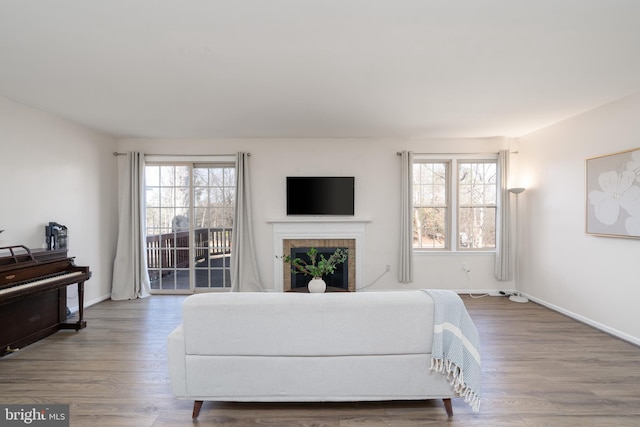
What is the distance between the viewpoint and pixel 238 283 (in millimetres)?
4816

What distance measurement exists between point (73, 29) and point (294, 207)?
3382mm

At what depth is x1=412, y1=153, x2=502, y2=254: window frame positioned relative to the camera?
4965 mm

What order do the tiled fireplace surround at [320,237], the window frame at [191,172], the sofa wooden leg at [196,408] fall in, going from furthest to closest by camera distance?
the window frame at [191,172], the tiled fireplace surround at [320,237], the sofa wooden leg at [196,408]

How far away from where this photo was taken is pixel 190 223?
5113 mm

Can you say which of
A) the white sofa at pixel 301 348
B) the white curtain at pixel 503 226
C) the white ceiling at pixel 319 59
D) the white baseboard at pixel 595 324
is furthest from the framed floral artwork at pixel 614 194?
the white sofa at pixel 301 348

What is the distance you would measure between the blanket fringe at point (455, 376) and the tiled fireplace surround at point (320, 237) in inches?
119

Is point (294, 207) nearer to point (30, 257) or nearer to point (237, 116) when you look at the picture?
point (237, 116)

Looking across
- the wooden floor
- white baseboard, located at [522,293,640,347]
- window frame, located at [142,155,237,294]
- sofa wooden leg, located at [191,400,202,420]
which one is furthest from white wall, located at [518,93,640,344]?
window frame, located at [142,155,237,294]

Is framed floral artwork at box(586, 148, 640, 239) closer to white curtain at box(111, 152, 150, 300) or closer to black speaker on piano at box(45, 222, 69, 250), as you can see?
white curtain at box(111, 152, 150, 300)

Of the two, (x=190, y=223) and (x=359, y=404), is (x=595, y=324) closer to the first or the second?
(x=359, y=404)

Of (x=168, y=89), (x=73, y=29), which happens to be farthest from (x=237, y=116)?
(x=73, y=29)

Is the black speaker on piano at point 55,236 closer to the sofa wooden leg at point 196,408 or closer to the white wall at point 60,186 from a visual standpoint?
the white wall at point 60,186

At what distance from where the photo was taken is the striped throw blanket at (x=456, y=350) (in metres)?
1.83

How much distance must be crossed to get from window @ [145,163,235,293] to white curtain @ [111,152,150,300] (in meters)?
0.22
